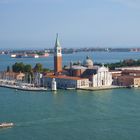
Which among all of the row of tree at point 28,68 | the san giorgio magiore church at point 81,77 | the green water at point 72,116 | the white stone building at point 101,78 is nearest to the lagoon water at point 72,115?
the green water at point 72,116

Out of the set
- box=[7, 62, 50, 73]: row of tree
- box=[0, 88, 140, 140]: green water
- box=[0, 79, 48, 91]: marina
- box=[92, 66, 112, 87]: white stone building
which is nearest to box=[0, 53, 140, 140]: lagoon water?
box=[0, 88, 140, 140]: green water

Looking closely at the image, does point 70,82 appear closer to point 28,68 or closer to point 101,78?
point 101,78

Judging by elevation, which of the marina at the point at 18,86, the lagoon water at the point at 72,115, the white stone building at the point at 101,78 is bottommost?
the marina at the point at 18,86

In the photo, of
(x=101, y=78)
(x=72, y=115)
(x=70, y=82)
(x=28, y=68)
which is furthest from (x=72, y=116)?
(x=28, y=68)

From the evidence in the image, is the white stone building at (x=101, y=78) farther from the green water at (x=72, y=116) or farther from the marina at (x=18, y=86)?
the green water at (x=72, y=116)

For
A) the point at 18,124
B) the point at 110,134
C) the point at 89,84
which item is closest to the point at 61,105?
the point at 18,124

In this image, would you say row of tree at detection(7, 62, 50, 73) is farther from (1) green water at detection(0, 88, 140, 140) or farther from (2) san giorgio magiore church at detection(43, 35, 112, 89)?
(1) green water at detection(0, 88, 140, 140)

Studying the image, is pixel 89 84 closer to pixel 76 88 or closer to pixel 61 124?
pixel 76 88

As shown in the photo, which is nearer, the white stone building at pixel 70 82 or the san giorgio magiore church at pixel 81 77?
the white stone building at pixel 70 82
